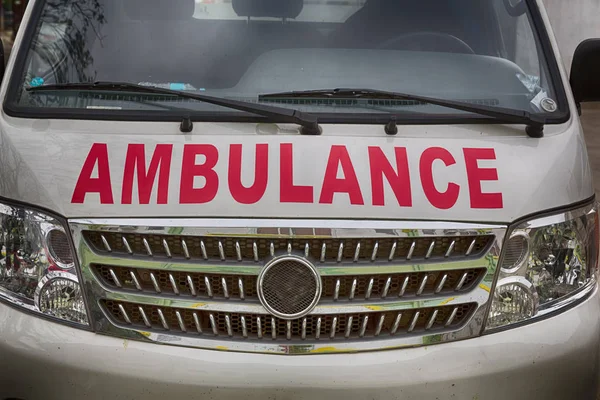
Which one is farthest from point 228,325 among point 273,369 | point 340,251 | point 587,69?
point 587,69

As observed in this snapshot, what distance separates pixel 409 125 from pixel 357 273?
614mm

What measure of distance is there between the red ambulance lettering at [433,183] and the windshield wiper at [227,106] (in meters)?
0.37

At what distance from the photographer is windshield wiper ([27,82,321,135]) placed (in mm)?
3230

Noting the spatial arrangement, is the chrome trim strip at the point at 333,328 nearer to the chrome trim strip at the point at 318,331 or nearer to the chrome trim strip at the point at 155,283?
the chrome trim strip at the point at 318,331

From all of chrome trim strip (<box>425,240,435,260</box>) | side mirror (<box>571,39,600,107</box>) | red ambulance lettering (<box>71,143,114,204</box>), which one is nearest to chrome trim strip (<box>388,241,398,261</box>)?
chrome trim strip (<box>425,240,435,260</box>)

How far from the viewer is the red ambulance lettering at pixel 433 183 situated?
307 cm

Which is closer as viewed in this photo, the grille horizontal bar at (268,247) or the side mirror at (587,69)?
the grille horizontal bar at (268,247)

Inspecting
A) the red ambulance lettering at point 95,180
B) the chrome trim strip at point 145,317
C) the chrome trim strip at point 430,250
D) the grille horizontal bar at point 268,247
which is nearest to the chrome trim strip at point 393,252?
the grille horizontal bar at point 268,247

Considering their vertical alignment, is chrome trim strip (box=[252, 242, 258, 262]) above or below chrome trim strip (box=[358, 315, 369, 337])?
above

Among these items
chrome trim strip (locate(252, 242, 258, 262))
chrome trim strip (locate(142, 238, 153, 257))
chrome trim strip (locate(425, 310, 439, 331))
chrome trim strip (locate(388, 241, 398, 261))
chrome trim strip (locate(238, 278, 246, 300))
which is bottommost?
chrome trim strip (locate(425, 310, 439, 331))

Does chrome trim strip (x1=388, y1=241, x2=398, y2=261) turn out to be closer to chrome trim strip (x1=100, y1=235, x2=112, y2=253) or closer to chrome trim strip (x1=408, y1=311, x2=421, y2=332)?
chrome trim strip (x1=408, y1=311, x2=421, y2=332)

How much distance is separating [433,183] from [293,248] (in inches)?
19.4

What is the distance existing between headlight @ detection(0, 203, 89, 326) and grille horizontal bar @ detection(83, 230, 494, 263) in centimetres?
12

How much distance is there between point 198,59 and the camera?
3.64m
